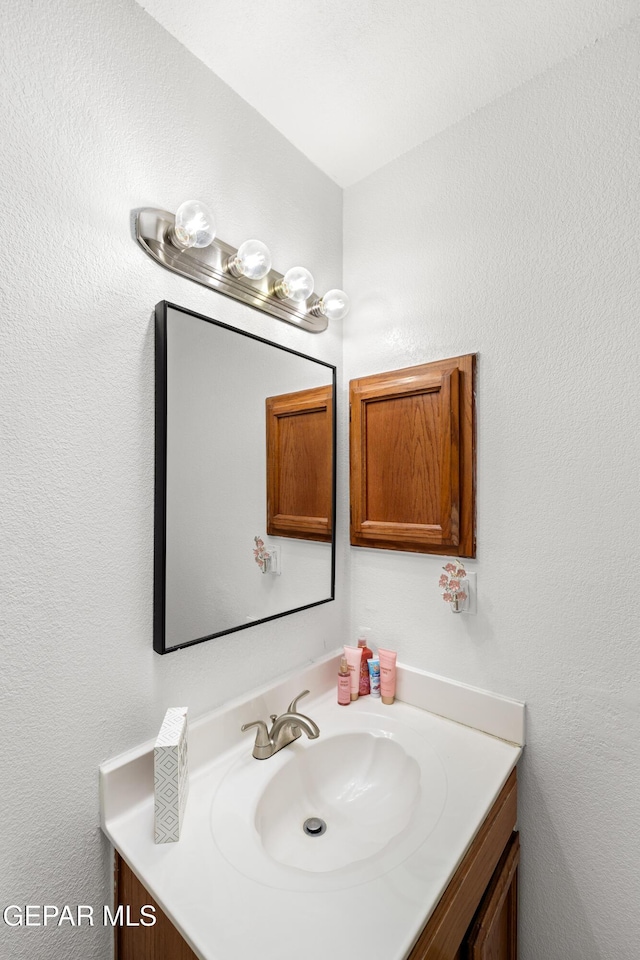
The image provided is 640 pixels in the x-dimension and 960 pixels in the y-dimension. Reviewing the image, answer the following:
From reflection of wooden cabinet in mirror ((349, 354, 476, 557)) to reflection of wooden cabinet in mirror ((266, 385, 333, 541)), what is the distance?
0.10 meters

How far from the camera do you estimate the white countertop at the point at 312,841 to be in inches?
26.6

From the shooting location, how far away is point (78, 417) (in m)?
0.87

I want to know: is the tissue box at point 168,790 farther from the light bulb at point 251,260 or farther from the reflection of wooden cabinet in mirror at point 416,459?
the light bulb at point 251,260

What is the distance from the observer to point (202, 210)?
0.98 metres

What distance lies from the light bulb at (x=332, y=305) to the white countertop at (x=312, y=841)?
42.0 inches

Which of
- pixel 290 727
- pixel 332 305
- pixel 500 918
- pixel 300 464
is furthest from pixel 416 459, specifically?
pixel 500 918

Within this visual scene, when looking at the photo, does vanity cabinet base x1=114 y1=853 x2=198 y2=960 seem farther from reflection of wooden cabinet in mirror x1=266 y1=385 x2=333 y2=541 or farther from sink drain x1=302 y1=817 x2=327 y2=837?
reflection of wooden cabinet in mirror x1=266 y1=385 x2=333 y2=541

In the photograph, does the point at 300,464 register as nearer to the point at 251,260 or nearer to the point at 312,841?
the point at 251,260

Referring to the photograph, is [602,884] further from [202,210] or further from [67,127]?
[67,127]

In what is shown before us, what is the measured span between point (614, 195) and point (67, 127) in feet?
3.79

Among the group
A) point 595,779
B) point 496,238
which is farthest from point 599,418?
point 595,779

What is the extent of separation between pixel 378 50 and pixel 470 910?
185 centimetres

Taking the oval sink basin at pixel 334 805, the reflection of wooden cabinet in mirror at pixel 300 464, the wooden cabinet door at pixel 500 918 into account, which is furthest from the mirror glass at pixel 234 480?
the wooden cabinet door at pixel 500 918

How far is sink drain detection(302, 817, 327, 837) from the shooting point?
1035mm
